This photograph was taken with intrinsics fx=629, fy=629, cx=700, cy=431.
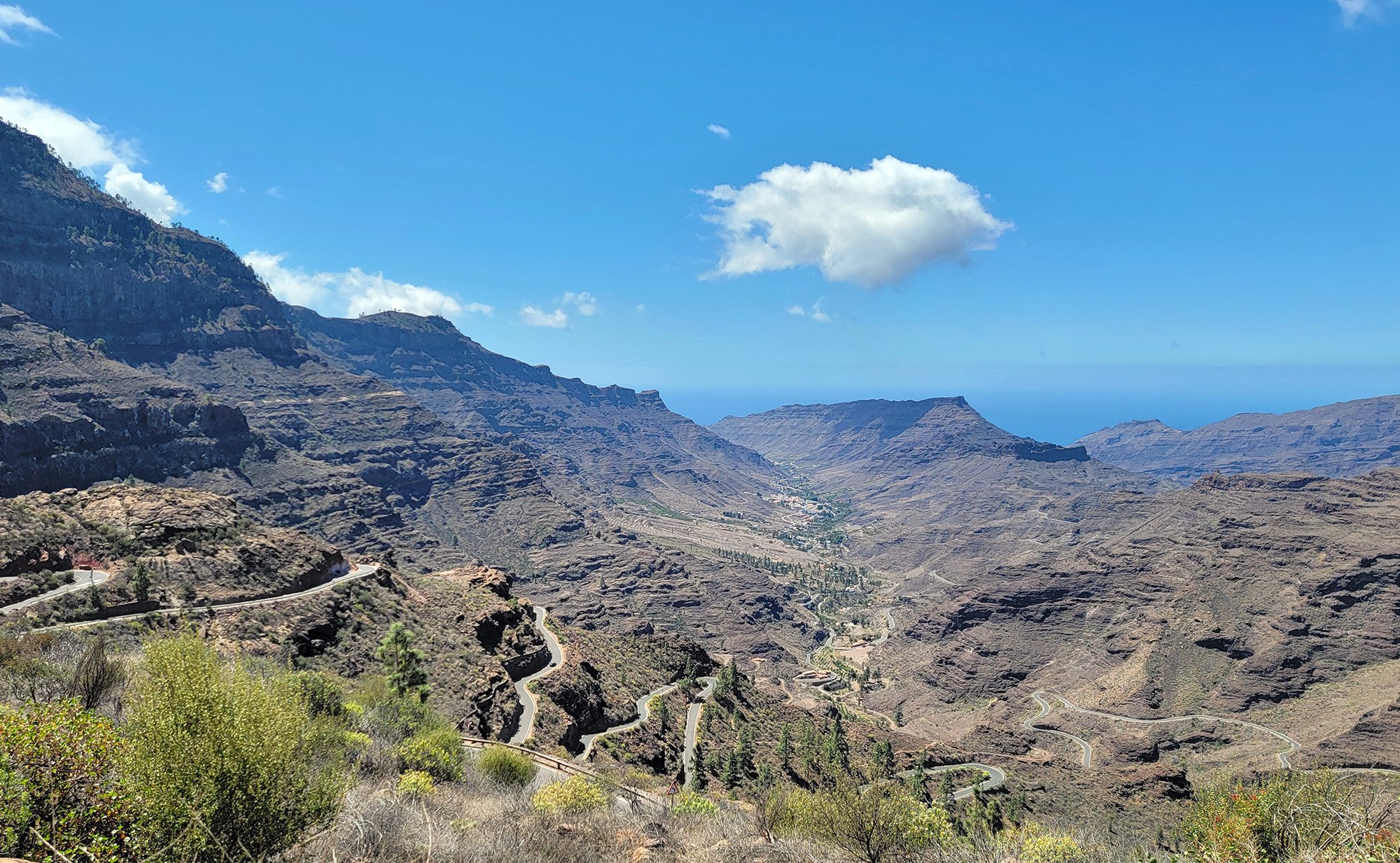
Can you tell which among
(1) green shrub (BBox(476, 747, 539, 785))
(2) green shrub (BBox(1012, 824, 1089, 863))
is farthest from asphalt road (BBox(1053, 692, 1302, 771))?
(1) green shrub (BBox(476, 747, 539, 785))

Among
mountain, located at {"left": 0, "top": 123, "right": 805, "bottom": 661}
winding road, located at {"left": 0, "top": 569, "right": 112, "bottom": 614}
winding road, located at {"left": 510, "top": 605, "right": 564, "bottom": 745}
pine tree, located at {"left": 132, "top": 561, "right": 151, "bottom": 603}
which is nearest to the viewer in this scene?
winding road, located at {"left": 0, "top": 569, "right": 112, "bottom": 614}

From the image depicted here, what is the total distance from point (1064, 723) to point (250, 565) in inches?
4643

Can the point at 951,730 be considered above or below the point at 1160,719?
below

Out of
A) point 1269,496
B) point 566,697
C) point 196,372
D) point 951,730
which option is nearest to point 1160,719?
point 951,730

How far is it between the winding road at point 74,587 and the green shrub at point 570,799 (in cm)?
4169

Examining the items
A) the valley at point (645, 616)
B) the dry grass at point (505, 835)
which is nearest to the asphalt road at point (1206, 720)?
the valley at point (645, 616)

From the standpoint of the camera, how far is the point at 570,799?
20344mm

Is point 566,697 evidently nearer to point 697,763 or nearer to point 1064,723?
point 697,763

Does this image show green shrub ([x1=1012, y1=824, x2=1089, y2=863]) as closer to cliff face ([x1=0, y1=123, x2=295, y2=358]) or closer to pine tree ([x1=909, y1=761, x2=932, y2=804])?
pine tree ([x1=909, y1=761, x2=932, y2=804])

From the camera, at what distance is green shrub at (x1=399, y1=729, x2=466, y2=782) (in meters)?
23.7

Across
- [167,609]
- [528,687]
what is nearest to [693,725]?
[528,687]

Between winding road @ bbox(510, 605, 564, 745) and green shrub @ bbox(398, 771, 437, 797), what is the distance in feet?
69.4

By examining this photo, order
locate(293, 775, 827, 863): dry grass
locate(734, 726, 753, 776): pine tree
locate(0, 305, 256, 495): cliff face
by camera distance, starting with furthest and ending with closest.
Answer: locate(0, 305, 256, 495): cliff face → locate(734, 726, 753, 776): pine tree → locate(293, 775, 827, 863): dry grass

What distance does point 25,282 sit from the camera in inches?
6614
